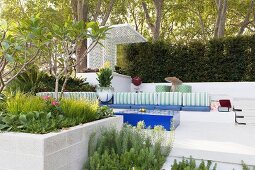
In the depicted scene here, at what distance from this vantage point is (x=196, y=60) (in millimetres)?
14367

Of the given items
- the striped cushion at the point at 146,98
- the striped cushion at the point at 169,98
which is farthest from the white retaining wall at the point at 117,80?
the striped cushion at the point at 169,98

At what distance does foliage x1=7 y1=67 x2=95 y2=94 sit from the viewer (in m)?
10.6

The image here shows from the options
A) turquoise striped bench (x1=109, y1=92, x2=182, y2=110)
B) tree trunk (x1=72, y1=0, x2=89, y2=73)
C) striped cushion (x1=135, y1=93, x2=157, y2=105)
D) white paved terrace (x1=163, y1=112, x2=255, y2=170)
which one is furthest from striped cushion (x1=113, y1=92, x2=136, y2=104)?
white paved terrace (x1=163, y1=112, x2=255, y2=170)

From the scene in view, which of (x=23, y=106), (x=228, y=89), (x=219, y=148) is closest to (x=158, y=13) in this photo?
(x=228, y=89)

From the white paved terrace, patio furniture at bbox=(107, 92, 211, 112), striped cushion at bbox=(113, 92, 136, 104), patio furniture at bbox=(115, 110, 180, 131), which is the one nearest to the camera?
the white paved terrace

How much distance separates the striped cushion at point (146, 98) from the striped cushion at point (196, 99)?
1165mm

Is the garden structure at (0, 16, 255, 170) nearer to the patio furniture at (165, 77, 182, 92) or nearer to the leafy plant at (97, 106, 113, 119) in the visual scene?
the leafy plant at (97, 106, 113, 119)

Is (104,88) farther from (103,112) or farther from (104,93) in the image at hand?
(103,112)

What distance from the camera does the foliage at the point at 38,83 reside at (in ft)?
34.9

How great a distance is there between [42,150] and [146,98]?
7.71m

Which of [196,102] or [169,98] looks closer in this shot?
[196,102]

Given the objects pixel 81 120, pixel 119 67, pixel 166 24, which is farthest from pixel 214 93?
pixel 166 24

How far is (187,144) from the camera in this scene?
480 cm

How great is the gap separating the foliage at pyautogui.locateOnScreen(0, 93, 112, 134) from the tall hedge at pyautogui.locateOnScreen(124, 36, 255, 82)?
33.2ft
